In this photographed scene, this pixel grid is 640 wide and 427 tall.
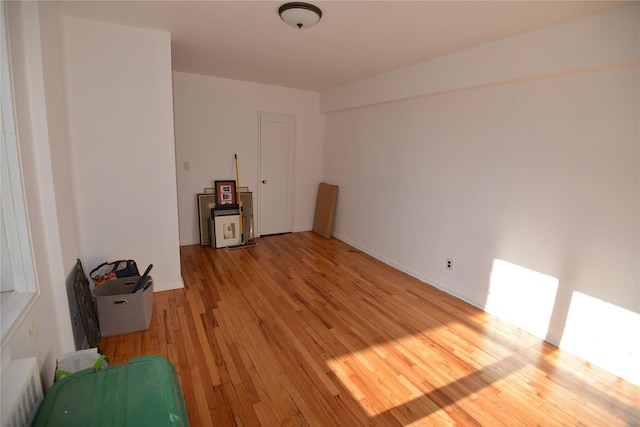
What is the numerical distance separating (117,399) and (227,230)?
11.8ft

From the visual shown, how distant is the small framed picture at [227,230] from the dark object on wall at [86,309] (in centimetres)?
226

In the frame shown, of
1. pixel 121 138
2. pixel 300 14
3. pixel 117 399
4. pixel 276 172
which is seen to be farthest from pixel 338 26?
pixel 276 172

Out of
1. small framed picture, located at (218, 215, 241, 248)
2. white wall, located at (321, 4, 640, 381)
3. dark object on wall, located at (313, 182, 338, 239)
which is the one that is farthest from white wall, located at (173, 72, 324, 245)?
white wall, located at (321, 4, 640, 381)

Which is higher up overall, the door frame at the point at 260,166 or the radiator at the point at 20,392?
the door frame at the point at 260,166

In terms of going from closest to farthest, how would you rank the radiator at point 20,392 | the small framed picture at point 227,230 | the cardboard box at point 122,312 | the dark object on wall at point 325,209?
the radiator at point 20,392
the cardboard box at point 122,312
the small framed picture at point 227,230
the dark object on wall at point 325,209

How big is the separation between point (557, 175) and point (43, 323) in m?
3.63

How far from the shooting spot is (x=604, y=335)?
7.51ft

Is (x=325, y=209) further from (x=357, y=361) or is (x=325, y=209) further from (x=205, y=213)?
(x=357, y=361)

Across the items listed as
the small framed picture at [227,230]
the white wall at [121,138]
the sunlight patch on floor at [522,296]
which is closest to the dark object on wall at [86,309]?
the white wall at [121,138]

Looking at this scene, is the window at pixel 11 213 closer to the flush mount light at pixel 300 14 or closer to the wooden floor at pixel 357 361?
the wooden floor at pixel 357 361

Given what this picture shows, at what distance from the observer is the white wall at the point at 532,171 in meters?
2.15

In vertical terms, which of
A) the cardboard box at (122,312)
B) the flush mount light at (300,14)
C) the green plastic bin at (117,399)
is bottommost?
the cardboard box at (122,312)

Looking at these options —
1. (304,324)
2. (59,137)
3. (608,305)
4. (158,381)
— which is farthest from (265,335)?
(608,305)

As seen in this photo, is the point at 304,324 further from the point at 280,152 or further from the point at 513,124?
the point at 280,152
